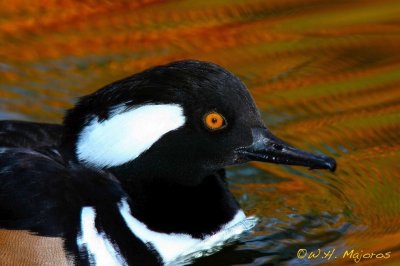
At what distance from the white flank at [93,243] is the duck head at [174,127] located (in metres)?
0.34

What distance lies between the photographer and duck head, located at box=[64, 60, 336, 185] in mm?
6504

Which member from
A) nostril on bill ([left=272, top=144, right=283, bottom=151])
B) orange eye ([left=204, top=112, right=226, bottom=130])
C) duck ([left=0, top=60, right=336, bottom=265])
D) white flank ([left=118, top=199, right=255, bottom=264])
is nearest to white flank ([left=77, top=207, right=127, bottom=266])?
duck ([left=0, top=60, right=336, bottom=265])

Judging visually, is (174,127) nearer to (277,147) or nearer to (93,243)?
(277,147)

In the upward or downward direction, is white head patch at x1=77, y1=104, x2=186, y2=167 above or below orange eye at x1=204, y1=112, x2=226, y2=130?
above

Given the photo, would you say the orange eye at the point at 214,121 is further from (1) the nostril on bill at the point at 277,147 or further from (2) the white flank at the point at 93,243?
(2) the white flank at the point at 93,243

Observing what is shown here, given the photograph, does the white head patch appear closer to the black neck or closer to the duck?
the duck

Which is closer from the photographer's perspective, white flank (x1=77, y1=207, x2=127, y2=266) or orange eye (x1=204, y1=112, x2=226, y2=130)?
white flank (x1=77, y1=207, x2=127, y2=266)

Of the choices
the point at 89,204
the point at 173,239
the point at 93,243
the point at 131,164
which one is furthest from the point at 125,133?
the point at 173,239

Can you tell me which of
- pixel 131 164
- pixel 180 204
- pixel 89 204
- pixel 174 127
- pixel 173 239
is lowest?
pixel 173 239

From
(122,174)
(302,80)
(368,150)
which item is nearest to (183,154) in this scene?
(122,174)

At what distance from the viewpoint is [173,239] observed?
272 inches

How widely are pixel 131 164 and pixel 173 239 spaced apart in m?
0.58

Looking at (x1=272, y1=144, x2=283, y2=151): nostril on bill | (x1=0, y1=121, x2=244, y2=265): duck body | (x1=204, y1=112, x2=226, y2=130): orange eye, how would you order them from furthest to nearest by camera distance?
(x1=272, y1=144, x2=283, y2=151): nostril on bill < (x1=204, y1=112, x2=226, y2=130): orange eye < (x1=0, y1=121, x2=244, y2=265): duck body

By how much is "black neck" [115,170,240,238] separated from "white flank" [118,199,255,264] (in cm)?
4
